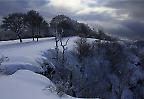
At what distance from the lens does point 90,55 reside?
258 ft

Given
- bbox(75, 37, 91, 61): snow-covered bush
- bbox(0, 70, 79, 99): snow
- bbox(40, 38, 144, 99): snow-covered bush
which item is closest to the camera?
bbox(0, 70, 79, 99): snow

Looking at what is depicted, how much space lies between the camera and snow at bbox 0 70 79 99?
21.7 m

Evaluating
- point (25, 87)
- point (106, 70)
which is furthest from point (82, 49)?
point (25, 87)

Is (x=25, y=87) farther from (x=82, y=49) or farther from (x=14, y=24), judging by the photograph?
(x=14, y=24)

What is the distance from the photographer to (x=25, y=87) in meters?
24.1

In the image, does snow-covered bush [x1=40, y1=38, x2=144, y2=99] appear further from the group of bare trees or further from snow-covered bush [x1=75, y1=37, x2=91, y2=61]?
the group of bare trees

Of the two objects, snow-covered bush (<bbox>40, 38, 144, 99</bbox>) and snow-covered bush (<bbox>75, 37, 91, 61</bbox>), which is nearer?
snow-covered bush (<bbox>40, 38, 144, 99</bbox>)

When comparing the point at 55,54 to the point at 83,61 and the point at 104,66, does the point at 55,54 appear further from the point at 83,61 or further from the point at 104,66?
the point at 104,66

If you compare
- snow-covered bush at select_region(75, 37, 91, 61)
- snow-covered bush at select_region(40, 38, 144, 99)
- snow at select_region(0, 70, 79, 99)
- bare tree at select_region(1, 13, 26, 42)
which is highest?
bare tree at select_region(1, 13, 26, 42)

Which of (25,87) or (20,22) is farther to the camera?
(20,22)

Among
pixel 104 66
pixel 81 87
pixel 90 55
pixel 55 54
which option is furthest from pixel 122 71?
pixel 55 54

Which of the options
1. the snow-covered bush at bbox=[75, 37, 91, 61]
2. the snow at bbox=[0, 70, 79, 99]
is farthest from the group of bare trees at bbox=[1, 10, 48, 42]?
the snow at bbox=[0, 70, 79, 99]

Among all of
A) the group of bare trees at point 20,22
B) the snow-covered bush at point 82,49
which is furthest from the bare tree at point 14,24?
the snow-covered bush at point 82,49

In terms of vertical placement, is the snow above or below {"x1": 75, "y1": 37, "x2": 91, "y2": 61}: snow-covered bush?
above
